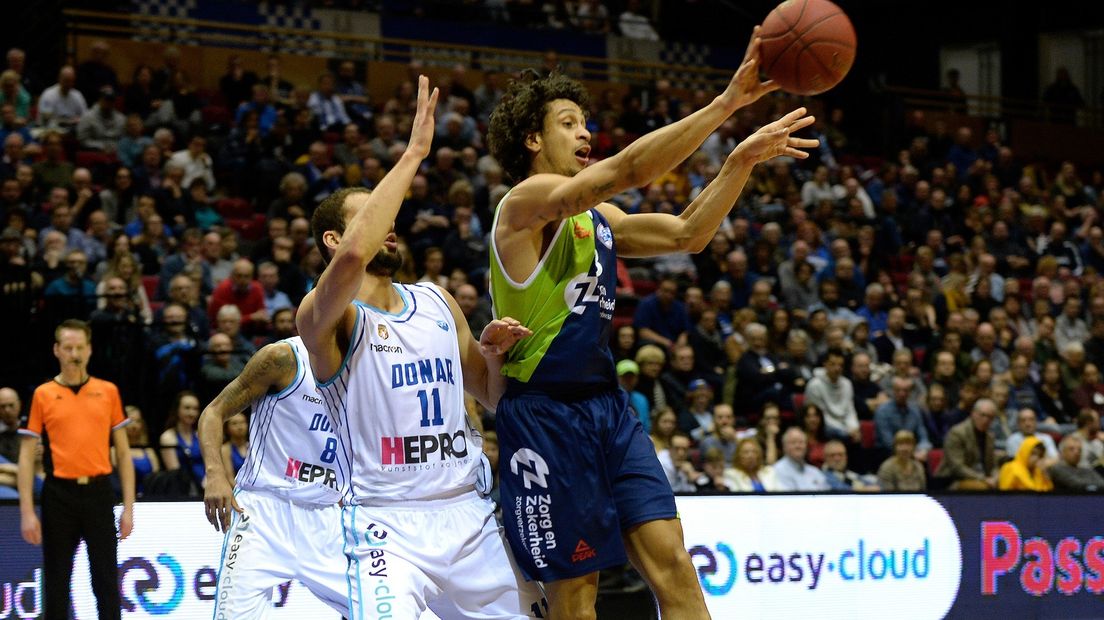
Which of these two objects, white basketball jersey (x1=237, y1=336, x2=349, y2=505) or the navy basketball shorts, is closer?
the navy basketball shorts

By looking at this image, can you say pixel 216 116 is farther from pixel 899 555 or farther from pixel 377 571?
pixel 377 571

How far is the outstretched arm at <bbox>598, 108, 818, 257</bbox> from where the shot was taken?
4.12 meters

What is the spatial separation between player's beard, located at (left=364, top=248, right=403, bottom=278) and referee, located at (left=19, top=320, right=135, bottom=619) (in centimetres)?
332

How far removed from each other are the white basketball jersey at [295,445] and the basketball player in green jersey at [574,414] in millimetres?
1509

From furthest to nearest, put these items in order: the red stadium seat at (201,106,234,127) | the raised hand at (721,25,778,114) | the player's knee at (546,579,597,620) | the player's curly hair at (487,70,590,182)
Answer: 1. the red stadium seat at (201,106,234,127)
2. the player's curly hair at (487,70,590,182)
3. the player's knee at (546,579,597,620)
4. the raised hand at (721,25,778,114)

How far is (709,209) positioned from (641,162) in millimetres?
629

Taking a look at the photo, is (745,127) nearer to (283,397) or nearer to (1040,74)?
(1040,74)

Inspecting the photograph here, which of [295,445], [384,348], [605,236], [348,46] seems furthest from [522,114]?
[348,46]

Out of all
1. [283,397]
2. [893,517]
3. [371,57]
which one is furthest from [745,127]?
[283,397]

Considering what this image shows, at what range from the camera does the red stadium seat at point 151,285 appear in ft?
38.0

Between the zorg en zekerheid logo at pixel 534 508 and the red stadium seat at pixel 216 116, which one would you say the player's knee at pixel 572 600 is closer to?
the zorg en zekerheid logo at pixel 534 508

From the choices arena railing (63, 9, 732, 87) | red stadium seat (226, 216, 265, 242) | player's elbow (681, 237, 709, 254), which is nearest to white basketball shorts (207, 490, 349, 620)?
player's elbow (681, 237, 709, 254)

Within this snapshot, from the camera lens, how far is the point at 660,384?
11539mm

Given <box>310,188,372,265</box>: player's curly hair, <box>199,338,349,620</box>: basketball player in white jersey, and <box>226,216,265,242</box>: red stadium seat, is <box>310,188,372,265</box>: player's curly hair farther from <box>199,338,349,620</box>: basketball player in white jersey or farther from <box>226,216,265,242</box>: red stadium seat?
<box>226,216,265,242</box>: red stadium seat
